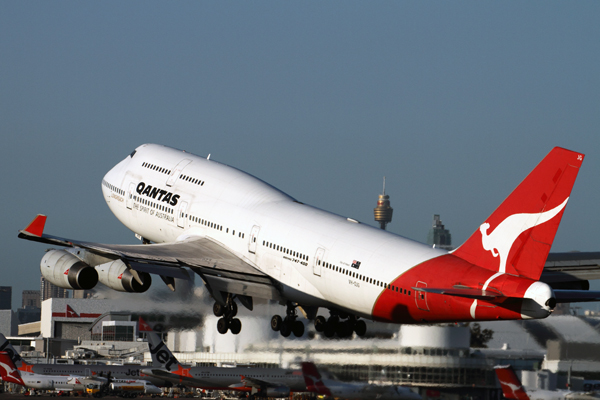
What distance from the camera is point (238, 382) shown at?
52469mm

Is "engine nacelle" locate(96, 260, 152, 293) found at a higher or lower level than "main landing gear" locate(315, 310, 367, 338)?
higher

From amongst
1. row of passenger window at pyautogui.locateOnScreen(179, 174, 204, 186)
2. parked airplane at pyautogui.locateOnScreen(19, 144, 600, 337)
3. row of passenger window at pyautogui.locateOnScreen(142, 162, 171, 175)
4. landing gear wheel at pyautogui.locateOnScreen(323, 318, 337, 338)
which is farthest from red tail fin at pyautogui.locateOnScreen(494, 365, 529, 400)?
row of passenger window at pyautogui.locateOnScreen(142, 162, 171, 175)

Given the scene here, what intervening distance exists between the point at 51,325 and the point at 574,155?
76564mm

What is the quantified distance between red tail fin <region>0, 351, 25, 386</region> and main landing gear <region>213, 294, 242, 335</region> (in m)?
30.7

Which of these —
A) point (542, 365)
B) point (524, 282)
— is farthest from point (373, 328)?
point (524, 282)

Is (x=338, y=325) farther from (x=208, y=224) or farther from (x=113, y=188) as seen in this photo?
(x=113, y=188)

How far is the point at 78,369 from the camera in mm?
61938

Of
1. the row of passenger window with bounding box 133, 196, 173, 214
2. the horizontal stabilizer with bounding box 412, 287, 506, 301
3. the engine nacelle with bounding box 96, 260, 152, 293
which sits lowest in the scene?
the horizontal stabilizer with bounding box 412, 287, 506, 301

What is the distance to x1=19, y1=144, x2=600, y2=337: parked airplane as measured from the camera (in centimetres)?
2391

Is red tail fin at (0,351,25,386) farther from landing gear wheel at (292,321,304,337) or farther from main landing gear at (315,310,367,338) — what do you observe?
landing gear wheel at (292,321,304,337)

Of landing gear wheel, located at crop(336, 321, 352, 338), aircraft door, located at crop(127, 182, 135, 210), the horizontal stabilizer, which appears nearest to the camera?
the horizontal stabilizer

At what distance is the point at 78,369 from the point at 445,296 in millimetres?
42120

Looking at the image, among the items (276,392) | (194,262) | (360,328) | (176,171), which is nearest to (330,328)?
(360,328)

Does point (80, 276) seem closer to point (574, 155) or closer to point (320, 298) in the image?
point (320, 298)
